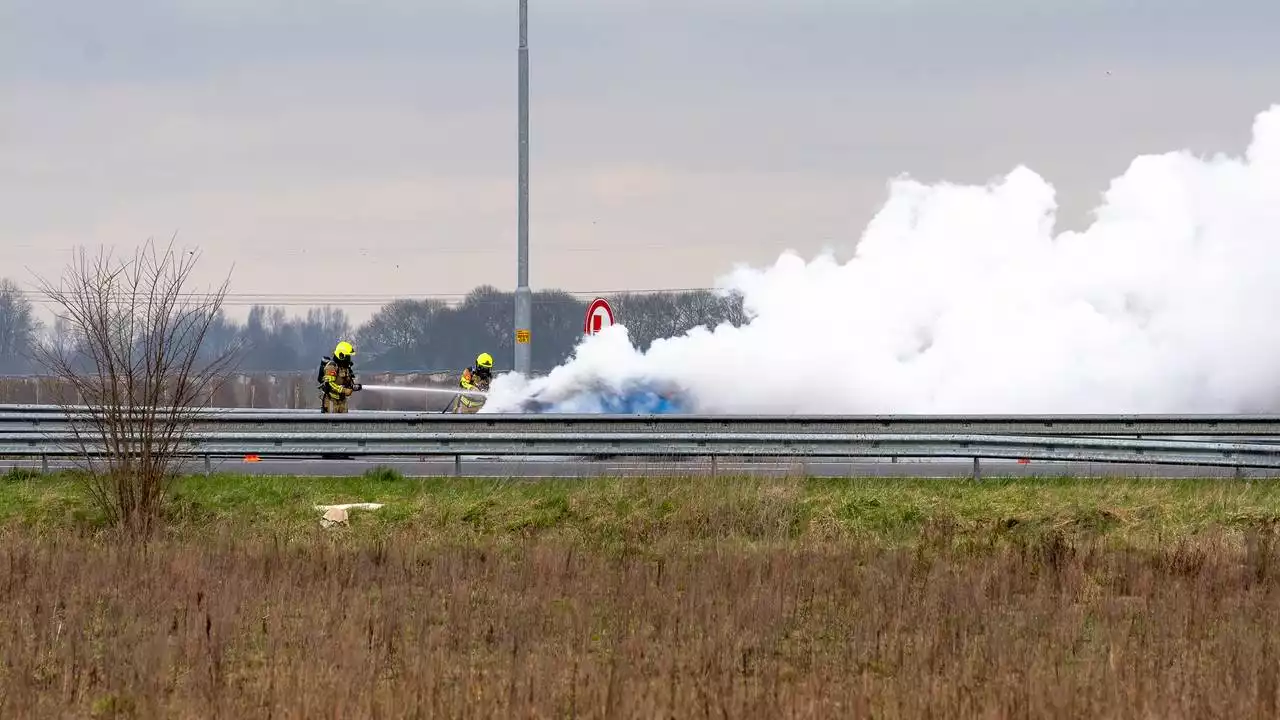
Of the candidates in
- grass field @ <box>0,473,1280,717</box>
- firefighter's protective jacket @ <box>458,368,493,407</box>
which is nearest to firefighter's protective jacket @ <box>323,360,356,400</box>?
firefighter's protective jacket @ <box>458,368,493,407</box>

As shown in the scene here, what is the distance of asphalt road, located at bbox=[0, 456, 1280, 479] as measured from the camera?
1955 cm

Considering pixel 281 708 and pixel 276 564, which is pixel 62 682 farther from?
pixel 276 564

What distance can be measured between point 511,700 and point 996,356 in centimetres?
2743

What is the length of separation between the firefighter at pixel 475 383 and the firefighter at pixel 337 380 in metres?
1.93

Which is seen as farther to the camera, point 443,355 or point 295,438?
point 443,355

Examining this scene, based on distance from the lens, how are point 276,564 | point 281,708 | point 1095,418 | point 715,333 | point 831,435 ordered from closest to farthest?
point 281,708, point 276,564, point 831,435, point 1095,418, point 715,333

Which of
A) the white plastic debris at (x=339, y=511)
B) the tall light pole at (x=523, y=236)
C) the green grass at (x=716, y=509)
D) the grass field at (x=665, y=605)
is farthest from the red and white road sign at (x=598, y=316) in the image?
the white plastic debris at (x=339, y=511)

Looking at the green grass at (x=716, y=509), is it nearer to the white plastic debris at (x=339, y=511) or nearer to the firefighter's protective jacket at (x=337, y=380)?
the white plastic debris at (x=339, y=511)

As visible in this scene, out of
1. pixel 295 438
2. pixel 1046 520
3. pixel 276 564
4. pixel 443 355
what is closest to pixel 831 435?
pixel 1046 520

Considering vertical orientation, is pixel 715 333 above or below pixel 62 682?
above

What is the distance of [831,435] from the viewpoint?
797 inches

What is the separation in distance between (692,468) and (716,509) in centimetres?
321

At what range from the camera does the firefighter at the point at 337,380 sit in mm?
26797

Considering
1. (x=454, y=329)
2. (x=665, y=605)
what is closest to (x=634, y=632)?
(x=665, y=605)
